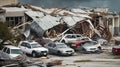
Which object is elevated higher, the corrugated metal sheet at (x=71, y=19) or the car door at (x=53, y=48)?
the corrugated metal sheet at (x=71, y=19)

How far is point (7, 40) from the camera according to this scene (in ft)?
166

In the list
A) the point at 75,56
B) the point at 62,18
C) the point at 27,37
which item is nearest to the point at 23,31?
the point at 27,37

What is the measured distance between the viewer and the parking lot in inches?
1602

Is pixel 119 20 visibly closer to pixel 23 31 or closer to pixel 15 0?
pixel 15 0

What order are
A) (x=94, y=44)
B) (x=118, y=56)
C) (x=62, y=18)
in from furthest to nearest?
(x=62, y=18)
(x=94, y=44)
(x=118, y=56)

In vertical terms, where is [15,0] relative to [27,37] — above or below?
above

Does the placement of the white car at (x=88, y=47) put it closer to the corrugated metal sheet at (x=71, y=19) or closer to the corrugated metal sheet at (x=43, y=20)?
the corrugated metal sheet at (x=43, y=20)

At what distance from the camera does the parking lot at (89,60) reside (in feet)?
133

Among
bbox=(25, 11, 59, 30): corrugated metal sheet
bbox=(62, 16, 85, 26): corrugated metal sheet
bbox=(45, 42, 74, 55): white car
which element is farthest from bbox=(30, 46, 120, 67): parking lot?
bbox=(62, 16, 85, 26): corrugated metal sheet

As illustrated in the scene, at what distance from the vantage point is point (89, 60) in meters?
44.3

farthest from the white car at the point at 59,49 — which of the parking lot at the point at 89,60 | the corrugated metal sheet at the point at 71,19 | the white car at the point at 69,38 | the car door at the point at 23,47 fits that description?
the corrugated metal sheet at the point at 71,19

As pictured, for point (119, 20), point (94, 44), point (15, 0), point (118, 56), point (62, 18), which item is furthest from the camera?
point (119, 20)

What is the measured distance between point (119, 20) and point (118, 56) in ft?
127

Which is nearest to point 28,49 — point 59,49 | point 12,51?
point 59,49
